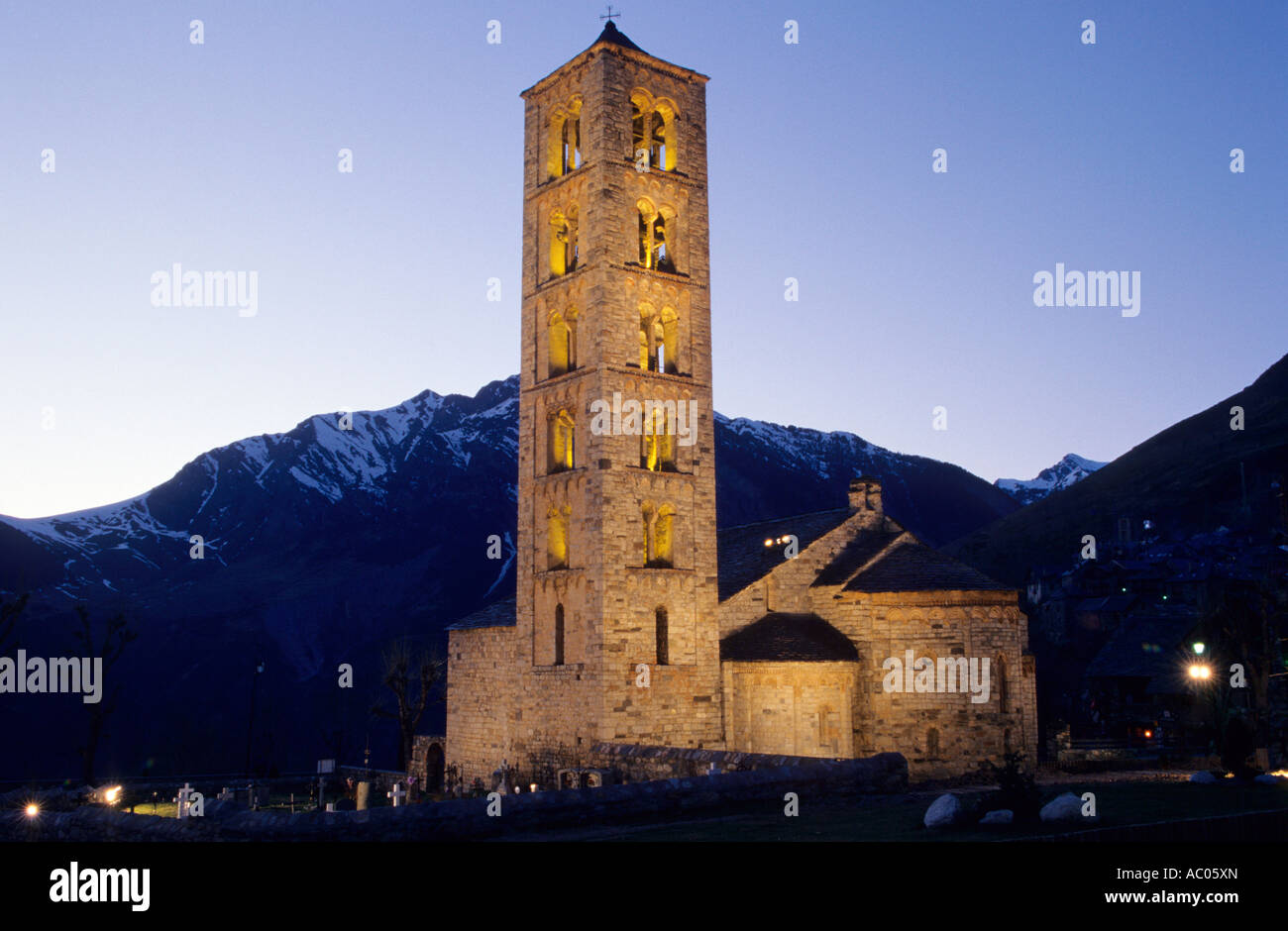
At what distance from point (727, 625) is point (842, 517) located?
6.46 m

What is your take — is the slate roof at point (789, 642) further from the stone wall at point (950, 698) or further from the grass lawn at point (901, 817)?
the grass lawn at point (901, 817)

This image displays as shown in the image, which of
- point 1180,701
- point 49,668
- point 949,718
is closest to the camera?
point 949,718

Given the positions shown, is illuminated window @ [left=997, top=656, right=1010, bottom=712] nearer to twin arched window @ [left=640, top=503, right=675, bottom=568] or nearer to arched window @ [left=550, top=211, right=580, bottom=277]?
twin arched window @ [left=640, top=503, right=675, bottom=568]

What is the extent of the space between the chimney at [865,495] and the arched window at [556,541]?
11483 millimetres

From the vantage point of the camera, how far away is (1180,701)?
6825 cm

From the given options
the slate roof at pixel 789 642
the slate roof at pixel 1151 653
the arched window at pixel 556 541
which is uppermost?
the arched window at pixel 556 541

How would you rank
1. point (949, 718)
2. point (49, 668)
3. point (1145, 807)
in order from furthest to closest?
point (49, 668) < point (949, 718) < point (1145, 807)

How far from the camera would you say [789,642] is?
1380 inches

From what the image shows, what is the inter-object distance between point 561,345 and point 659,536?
771 centimetres

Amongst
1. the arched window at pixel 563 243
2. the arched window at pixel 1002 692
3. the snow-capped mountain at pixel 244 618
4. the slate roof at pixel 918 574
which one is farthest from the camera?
the snow-capped mountain at pixel 244 618

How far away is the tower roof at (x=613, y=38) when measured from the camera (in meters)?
36.5

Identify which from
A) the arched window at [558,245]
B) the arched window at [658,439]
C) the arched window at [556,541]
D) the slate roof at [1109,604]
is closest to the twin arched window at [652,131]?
the arched window at [558,245]
